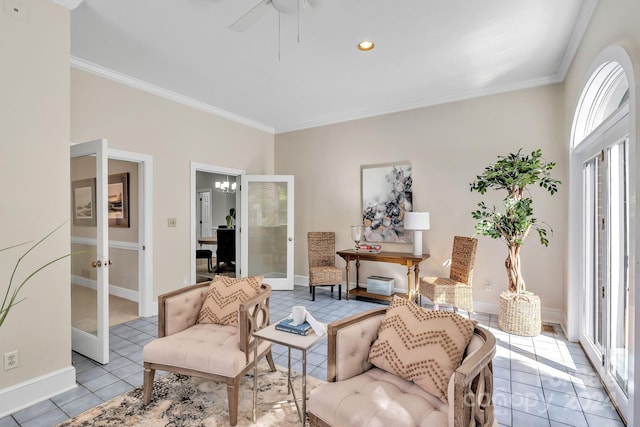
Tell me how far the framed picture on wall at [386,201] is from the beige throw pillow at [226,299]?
109 inches

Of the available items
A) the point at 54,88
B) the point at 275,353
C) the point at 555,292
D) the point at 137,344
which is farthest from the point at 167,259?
the point at 555,292

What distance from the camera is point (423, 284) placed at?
402 cm

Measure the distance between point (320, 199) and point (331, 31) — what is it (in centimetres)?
306

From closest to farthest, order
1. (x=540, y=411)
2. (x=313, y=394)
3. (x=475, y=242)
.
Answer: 1. (x=313, y=394)
2. (x=540, y=411)
3. (x=475, y=242)

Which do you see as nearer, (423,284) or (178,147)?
(423,284)

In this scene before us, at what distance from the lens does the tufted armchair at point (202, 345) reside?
1.97 metres

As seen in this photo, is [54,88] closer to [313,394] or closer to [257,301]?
[257,301]

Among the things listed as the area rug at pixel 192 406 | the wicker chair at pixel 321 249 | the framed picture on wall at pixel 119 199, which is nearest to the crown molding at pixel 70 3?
the framed picture on wall at pixel 119 199

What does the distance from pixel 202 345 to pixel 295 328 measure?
2.11 feet

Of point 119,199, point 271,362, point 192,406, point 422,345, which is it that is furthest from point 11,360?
point 119,199

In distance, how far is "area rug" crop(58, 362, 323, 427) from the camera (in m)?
2.00

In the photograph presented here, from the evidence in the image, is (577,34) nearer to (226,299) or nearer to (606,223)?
(606,223)

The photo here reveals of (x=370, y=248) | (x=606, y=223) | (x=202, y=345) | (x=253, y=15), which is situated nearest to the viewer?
(x=202, y=345)

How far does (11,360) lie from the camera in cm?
215
